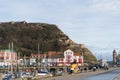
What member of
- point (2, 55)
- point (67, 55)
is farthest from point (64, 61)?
point (2, 55)

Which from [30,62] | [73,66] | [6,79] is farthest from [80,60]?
[6,79]

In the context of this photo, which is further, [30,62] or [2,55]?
[30,62]

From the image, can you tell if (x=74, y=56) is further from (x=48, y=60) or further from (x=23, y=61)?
(x=23, y=61)

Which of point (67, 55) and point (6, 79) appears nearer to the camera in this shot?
point (6, 79)

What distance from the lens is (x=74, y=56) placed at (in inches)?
7534

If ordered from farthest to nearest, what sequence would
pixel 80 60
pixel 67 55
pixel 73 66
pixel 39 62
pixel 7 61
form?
1. pixel 80 60
2. pixel 67 55
3. pixel 39 62
4. pixel 7 61
5. pixel 73 66

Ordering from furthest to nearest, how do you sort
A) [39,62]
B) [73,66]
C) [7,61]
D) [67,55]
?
[67,55], [39,62], [7,61], [73,66]

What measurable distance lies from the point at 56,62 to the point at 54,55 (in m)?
4.65

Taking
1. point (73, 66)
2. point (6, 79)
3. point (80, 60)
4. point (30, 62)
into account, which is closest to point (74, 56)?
point (80, 60)

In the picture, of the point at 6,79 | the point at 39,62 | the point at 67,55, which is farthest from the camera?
the point at 67,55

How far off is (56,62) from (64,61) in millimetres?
8682

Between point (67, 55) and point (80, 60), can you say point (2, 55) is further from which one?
point (80, 60)

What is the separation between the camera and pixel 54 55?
19212 cm

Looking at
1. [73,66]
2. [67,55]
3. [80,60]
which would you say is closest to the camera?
[73,66]
